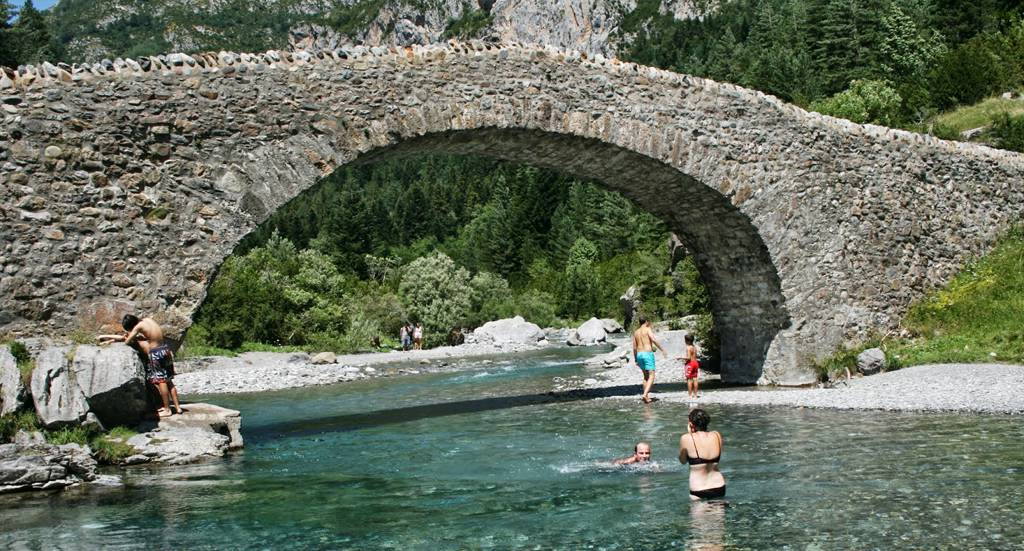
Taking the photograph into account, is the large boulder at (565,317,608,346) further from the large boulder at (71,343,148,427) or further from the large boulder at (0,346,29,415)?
the large boulder at (0,346,29,415)

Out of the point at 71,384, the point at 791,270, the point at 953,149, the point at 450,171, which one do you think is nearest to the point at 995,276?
the point at 953,149

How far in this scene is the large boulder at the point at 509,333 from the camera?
125 feet

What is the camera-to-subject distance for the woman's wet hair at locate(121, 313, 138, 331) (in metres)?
9.59

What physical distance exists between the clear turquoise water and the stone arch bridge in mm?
2457

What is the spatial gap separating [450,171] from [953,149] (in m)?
82.6

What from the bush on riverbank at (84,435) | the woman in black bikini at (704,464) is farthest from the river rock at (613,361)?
the woman in black bikini at (704,464)

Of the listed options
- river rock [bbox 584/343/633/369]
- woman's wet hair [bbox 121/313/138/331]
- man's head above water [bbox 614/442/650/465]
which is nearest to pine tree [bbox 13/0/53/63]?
river rock [bbox 584/343/633/369]

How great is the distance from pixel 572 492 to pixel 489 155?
6909mm

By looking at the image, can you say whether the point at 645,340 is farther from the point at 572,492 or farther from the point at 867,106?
the point at 867,106

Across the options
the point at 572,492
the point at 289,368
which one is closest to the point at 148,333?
the point at 572,492

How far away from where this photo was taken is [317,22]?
463 ft

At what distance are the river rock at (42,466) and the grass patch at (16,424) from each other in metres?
0.12

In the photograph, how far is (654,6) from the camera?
11275 cm

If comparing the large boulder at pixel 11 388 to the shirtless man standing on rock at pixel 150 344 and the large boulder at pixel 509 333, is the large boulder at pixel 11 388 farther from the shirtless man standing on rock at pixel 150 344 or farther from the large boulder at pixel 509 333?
the large boulder at pixel 509 333
